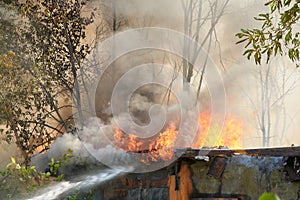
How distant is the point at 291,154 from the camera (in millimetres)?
7477

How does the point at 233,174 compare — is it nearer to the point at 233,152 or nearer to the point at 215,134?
the point at 233,152

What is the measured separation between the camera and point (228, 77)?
87.9 feet

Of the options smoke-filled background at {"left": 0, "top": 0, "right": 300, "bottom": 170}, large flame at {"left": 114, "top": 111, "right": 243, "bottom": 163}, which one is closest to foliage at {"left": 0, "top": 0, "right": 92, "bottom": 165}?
smoke-filled background at {"left": 0, "top": 0, "right": 300, "bottom": 170}

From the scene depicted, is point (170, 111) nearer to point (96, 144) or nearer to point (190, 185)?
point (96, 144)

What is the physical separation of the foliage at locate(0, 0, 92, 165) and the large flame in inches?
108

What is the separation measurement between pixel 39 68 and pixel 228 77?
47.2 feet

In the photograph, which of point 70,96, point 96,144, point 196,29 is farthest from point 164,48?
point 96,144

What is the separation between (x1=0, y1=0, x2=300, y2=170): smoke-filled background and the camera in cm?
1920

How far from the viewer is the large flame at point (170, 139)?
11211 mm

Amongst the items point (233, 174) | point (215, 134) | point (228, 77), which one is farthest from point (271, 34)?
point (228, 77)

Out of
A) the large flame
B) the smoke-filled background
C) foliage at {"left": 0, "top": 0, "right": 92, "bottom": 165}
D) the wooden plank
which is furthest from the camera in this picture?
the smoke-filled background

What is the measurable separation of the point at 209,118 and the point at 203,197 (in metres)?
13.0

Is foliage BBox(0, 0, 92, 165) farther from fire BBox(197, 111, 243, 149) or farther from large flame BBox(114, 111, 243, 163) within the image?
fire BBox(197, 111, 243, 149)

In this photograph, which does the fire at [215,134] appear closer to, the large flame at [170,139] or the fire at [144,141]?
the large flame at [170,139]
